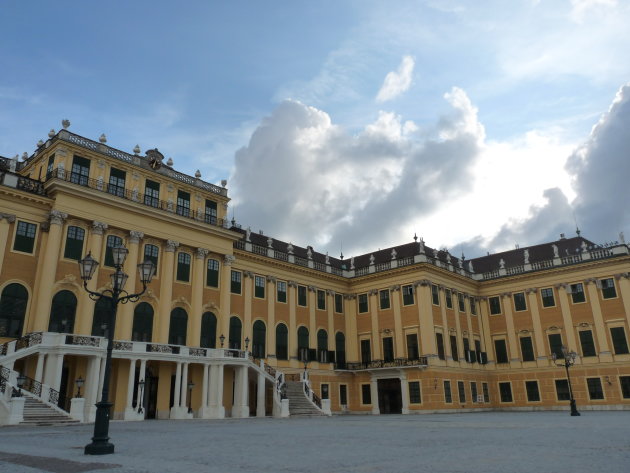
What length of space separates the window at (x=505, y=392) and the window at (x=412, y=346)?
1118cm

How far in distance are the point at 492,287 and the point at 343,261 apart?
15.9 m

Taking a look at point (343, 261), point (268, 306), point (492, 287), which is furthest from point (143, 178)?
point (492, 287)

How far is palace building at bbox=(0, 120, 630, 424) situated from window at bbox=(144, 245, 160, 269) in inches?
6.7

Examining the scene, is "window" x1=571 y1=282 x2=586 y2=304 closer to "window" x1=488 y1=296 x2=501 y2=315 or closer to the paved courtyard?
"window" x1=488 y1=296 x2=501 y2=315

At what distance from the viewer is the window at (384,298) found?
1898 inches

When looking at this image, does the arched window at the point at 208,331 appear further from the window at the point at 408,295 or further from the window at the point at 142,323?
the window at the point at 408,295

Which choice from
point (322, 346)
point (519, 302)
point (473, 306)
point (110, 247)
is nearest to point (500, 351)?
point (473, 306)

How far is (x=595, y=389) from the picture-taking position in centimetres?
4403

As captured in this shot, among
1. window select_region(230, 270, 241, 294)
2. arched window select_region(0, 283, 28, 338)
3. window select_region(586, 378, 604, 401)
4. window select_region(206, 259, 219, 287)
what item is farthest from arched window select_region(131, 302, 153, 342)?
window select_region(586, 378, 604, 401)

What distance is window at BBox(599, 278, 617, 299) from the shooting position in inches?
1773

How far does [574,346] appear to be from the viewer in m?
45.8

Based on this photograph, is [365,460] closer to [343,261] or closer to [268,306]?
[268,306]

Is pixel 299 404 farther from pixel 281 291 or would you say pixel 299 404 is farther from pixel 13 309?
pixel 13 309

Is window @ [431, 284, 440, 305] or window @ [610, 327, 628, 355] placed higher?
window @ [431, 284, 440, 305]
